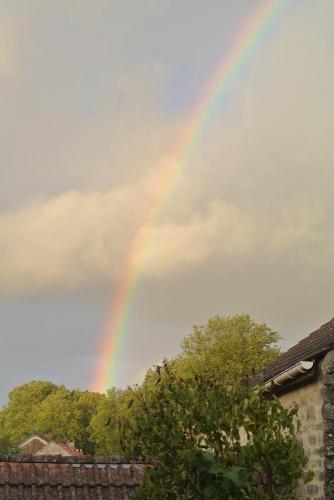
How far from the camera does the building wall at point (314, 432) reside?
32.6 ft

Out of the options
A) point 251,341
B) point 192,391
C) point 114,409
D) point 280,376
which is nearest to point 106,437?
point 114,409

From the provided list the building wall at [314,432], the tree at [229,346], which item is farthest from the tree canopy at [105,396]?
the building wall at [314,432]

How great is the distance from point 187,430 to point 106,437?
53856mm

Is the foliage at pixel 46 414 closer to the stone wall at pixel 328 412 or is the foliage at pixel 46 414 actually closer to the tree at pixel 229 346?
the tree at pixel 229 346

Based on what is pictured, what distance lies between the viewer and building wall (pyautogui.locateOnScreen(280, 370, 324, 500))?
9938 mm

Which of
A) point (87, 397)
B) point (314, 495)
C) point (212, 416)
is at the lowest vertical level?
point (314, 495)

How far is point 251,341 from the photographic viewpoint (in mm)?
43875

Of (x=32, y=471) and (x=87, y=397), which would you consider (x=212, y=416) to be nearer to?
(x=32, y=471)

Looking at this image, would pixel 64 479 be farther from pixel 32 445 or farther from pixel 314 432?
pixel 32 445

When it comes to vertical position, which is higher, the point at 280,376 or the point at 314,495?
the point at 280,376

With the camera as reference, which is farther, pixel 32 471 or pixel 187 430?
pixel 32 471

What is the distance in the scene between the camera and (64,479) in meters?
8.71

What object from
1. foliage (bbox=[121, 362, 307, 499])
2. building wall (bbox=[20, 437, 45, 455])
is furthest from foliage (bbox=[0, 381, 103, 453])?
foliage (bbox=[121, 362, 307, 499])

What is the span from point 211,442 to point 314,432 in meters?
4.37
